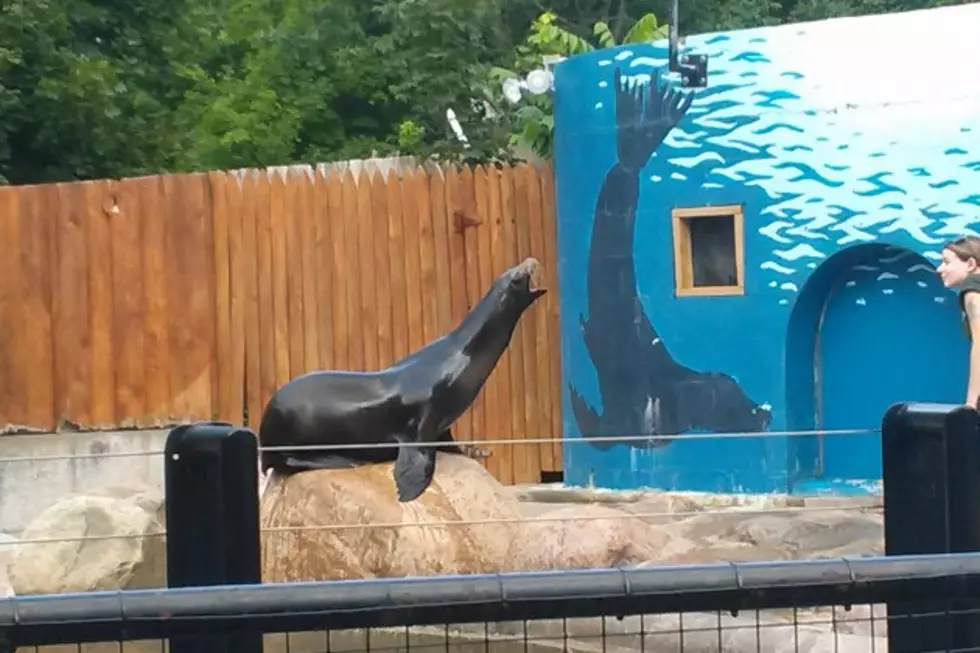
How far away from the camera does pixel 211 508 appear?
7.98 ft

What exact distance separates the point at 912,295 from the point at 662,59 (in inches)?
78.5

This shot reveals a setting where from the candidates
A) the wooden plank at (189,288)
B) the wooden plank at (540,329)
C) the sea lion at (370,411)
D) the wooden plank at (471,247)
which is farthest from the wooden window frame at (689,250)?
the wooden plank at (189,288)

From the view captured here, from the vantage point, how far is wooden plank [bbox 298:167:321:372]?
9766 millimetres

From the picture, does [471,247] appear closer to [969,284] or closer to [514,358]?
[514,358]

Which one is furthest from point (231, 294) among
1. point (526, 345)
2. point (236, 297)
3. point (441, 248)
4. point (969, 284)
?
point (969, 284)

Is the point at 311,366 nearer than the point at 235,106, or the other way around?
the point at 311,366

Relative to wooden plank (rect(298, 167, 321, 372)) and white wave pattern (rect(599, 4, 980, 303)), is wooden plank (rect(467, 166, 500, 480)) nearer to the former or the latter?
wooden plank (rect(298, 167, 321, 372))

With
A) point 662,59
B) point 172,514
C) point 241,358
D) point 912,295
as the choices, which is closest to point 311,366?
point 241,358

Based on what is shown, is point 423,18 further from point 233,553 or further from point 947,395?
point 233,553

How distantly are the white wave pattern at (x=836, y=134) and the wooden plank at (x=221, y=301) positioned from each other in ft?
9.32

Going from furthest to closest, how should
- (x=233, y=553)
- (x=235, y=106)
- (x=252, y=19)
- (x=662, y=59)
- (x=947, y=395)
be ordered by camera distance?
(x=252, y=19) → (x=235, y=106) → (x=662, y=59) → (x=947, y=395) → (x=233, y=553)

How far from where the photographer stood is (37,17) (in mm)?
13508

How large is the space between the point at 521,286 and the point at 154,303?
3.88 meters

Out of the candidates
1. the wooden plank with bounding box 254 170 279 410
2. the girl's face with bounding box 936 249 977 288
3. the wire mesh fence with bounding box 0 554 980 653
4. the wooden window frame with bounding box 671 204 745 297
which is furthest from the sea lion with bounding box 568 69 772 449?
the wire mesh fence with bounding box 0 554 980 653
